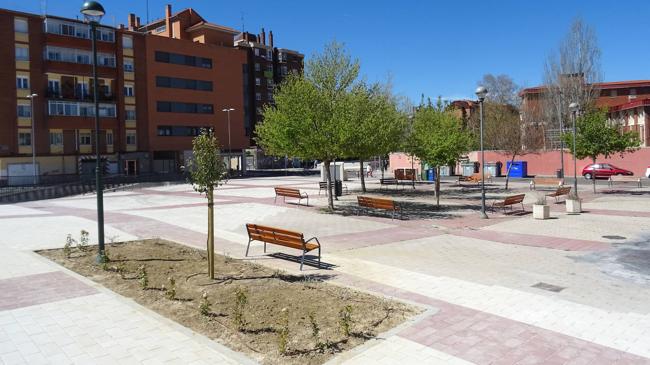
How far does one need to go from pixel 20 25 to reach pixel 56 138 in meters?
11.6

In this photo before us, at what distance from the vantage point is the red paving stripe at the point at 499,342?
18.6 feet

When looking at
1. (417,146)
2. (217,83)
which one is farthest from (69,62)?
(417,146)

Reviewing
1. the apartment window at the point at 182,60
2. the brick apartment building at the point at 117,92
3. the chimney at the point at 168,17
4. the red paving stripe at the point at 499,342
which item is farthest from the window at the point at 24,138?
the red paving stripe at the point at 499,342

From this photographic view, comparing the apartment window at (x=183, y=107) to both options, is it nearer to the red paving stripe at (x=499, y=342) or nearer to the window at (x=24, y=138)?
the window at (x=24, y=138)

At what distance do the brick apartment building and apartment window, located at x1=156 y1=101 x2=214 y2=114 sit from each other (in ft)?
0.40

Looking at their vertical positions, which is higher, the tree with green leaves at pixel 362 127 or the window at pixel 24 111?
the window at pixel 24 111

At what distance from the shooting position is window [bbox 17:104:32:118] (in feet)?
166

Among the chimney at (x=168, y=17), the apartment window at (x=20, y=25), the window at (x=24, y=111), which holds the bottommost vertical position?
the window at (x=24, y=111)

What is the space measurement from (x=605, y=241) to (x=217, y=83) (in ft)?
196

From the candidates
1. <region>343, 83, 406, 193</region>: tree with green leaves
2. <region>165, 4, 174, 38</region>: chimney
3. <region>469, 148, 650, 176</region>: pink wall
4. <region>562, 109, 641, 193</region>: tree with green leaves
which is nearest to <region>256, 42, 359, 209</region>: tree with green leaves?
<region>343, 83, 406, 193</region>: tree with green leaves

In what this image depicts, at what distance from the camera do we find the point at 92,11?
10531mm

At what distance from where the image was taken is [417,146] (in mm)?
23484

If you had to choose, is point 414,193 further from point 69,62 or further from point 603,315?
point 69,62

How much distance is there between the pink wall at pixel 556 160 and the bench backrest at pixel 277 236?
42117 millimetres
